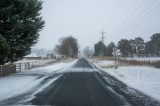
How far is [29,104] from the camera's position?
533 inches

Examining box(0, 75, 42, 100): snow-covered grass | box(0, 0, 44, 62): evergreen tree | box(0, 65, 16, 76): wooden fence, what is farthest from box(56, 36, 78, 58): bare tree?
box(0, 75, 42, 100): snow-covered grass

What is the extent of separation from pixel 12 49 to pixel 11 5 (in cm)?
489

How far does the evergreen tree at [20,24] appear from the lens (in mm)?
31306

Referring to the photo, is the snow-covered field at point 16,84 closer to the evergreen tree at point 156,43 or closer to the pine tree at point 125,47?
the evergreen tree at point 156,43

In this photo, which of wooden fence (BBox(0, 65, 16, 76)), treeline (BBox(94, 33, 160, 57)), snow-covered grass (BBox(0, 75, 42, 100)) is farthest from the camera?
treeline (BBox(94, 33, 160, 57))

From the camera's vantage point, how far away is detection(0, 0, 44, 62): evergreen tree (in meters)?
31.3

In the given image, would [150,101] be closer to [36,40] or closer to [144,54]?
[36,40]

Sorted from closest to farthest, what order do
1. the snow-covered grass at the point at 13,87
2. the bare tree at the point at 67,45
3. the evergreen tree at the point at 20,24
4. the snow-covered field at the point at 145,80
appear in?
1. the snow-covered grass at the point at 13,87
2. the snow-covered field at the point at 145,80
3. the evergreen tree at the point at 20,24
4. the bare tree at the point at 67,45

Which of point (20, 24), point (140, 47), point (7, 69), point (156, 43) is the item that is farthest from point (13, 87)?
point (140, 47)

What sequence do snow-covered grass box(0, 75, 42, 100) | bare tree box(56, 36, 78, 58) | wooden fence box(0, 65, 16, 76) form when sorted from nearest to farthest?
snow-covered grass box(0, 75, 42, 100), wooden fence box(0, 65, 16, 76), bare tree box(56, 36, 78, 58)

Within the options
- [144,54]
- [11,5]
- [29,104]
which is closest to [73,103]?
[29,104]

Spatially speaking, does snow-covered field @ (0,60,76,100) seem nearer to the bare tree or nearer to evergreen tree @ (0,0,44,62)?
evergreen tree @ (0,0,44,62)

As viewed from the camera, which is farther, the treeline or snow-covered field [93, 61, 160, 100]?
the treeline

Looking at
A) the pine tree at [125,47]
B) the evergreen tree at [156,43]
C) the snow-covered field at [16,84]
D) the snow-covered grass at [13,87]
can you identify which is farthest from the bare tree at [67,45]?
the snow-covered grass at [13,87]
